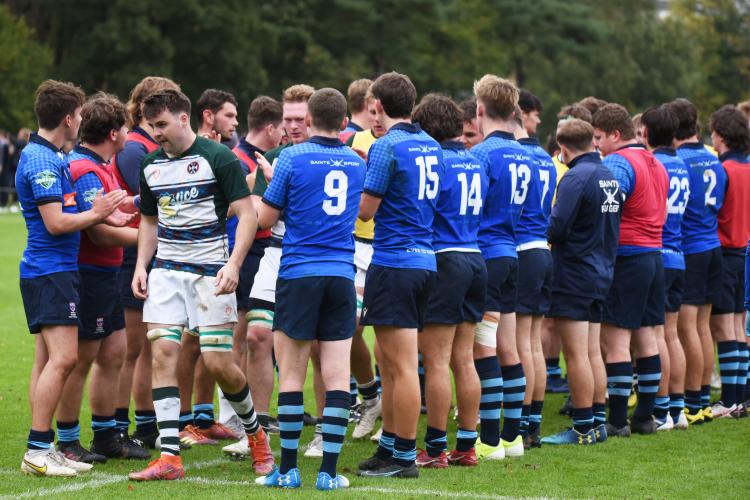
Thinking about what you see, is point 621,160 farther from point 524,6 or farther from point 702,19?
point 702,19

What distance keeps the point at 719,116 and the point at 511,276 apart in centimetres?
351

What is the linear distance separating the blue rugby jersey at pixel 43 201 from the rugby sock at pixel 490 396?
3011 mm

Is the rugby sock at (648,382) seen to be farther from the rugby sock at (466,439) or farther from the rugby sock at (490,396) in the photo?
the rugby sock at (466,439)

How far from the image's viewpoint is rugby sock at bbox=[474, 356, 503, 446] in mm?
8688

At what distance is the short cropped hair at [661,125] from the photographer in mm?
10258

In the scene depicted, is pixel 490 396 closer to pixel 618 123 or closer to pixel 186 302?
pixel 186 302


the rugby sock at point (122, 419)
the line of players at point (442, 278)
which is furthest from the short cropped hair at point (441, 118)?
the rugby sock at point (122, 419)

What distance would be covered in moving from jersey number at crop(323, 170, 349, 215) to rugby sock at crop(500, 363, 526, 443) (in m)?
2.20

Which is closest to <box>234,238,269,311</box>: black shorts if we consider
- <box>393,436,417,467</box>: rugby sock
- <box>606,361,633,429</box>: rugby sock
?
<box>393,436,417,467</box>: rugby sock

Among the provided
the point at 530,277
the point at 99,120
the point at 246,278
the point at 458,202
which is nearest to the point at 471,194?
the point at 458,202

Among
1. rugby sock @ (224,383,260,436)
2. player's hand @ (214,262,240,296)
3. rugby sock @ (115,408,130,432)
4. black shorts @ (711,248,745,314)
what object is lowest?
rugby sock @ (115,408,130,432)

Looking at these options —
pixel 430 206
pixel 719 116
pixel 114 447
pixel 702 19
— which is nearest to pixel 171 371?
pixel 114 447

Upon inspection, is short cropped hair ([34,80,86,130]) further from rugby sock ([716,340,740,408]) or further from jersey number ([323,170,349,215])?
rugby sock ([716,340,740,408])

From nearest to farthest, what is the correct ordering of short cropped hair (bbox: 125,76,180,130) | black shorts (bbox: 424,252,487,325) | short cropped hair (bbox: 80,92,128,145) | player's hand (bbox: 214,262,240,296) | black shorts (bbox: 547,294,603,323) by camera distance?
1. player's hand (bbox: 214,262,240,296)
2. black shorts (bbox: 424,252,487,325)
3. short cropped hair (bbox: 80,92,128,145)
4. short cropped hair (bbox: 125,76,180,130)
5. black shorts (bbox: 547,294,603,323)
